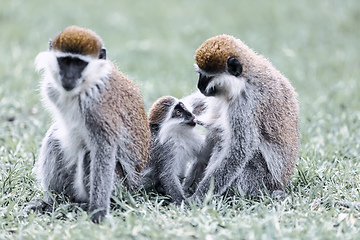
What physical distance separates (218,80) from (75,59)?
4.95 ft

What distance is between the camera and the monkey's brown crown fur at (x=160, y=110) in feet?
19.2

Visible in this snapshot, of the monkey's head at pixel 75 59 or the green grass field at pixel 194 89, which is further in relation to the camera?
the monkey's head at pixel 75 59

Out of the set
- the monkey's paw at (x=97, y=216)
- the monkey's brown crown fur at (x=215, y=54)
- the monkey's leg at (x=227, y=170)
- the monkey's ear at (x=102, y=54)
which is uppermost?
the monkey's brown crown fur at (x=215, y=54)

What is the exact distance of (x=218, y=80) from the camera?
16.7ft

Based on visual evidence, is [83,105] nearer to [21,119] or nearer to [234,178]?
[234,178]

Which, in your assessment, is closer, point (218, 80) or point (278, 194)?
point (218, 80)

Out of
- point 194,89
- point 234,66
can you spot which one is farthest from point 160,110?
point 194,89

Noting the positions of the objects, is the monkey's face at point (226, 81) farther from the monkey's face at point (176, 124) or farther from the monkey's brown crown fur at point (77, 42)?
the monkey's brown crown fur at point (77, 42)

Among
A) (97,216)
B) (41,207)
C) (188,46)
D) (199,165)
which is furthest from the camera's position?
(188,46)

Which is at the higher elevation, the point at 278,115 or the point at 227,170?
the point at 278,115

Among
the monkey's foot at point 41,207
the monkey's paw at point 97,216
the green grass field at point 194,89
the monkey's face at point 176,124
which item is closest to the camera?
the green grass field at point 194,89

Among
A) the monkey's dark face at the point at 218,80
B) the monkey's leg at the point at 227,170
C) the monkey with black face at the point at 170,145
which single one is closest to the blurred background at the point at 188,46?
the monkey with black face at the point at 170,145

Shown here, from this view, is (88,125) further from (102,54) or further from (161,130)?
(161,130)

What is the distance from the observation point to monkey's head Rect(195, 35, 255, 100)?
5.04 metres
